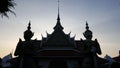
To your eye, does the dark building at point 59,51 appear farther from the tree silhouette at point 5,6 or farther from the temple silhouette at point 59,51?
the tree silhouette at point 5,6

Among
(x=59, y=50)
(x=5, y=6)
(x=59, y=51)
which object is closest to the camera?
(x=5, y=6)

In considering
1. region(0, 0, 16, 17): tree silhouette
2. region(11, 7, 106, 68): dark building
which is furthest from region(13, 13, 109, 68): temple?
region(0, 0, 16, 17): tree silhouette

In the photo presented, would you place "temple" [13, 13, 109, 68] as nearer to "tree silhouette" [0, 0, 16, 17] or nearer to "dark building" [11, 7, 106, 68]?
"dark building" [11, 7, 106, 68]

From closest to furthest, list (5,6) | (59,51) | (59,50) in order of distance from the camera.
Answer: (5,6)
(59,51)
(59,50)

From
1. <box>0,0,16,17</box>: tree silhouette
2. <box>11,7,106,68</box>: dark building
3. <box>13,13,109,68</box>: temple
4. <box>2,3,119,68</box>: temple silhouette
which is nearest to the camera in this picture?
<box>0,0,16,17</box>: tree silhouette

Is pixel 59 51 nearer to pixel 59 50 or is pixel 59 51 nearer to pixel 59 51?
pixel 59 51

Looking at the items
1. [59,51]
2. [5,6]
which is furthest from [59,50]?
[5,6]

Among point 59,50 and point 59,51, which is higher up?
point 59,50

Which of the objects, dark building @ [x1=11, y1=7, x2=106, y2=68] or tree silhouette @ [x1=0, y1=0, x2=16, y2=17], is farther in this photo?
dark building @ [x1=11, y1=7, x2=106, y2=68]

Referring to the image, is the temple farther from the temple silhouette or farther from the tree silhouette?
the tree silhouette

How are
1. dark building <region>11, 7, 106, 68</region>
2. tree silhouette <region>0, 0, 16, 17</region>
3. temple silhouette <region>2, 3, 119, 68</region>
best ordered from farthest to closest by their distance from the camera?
dark building <region>11, 7, 106, 68</region>, temple silhouette <region>2, 3, 119, 68</region>, tree silhouette <region>0, 0, 16, 17</region>

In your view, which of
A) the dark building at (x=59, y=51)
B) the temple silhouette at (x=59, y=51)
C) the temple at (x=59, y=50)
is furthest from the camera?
the dark building at (x=59, y=51)

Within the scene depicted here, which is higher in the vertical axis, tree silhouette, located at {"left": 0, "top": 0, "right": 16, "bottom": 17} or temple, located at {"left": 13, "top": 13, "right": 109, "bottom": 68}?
tree silhouette, located at {"left": 0, "top": 0, "right": 16, "bottom": 17}

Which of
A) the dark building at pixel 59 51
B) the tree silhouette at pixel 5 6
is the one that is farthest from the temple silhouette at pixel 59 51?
the tree silhouette at pixel 5 6
